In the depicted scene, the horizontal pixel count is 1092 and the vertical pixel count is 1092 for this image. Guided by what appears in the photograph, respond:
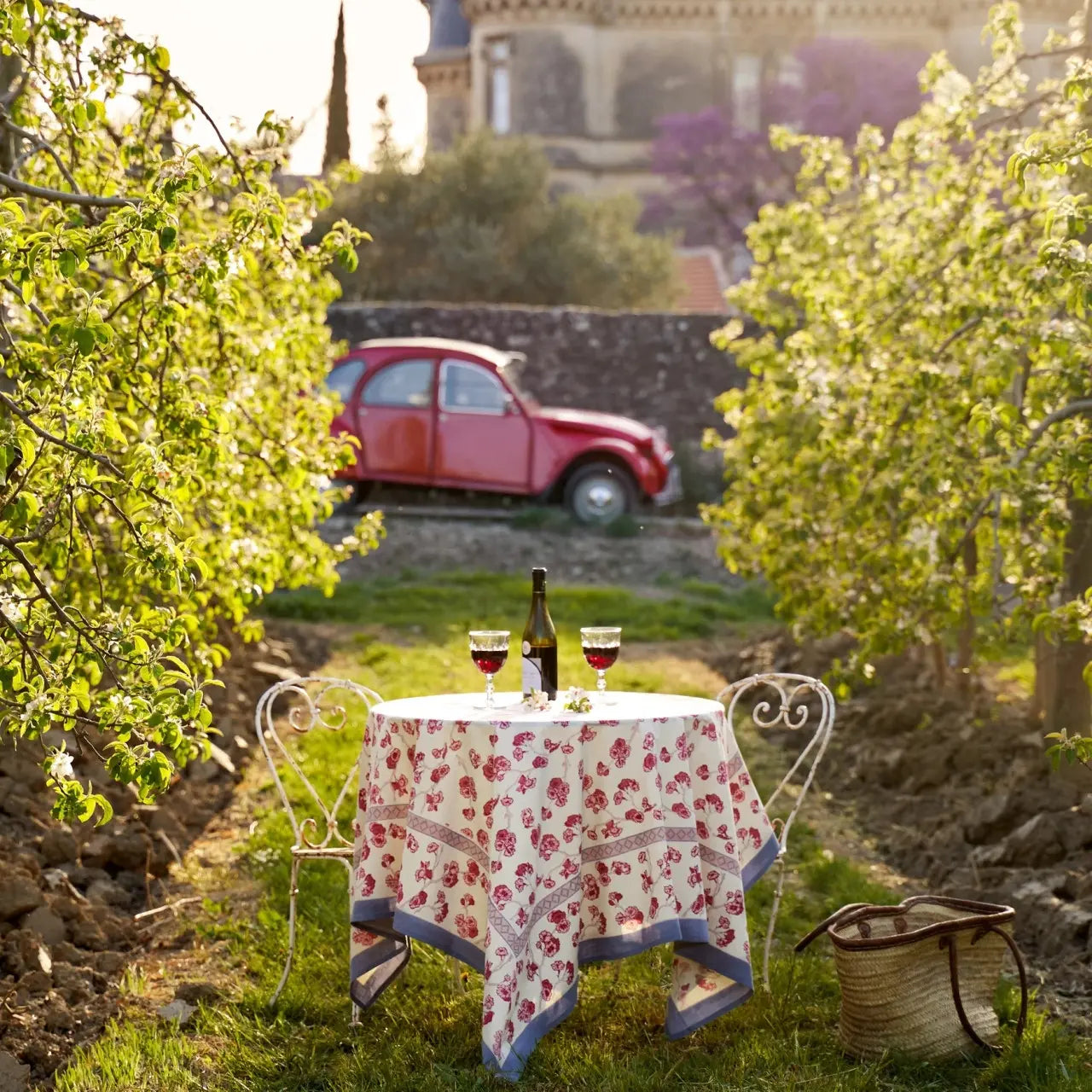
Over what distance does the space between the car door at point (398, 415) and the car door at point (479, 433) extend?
0.14 m

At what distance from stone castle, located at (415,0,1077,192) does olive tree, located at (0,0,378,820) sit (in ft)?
104

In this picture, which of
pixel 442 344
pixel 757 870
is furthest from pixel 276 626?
pixel 757 870

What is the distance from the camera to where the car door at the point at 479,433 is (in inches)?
659

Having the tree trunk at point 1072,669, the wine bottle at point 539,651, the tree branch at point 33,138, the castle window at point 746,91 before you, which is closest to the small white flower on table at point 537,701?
the wine bottle at point 539,651

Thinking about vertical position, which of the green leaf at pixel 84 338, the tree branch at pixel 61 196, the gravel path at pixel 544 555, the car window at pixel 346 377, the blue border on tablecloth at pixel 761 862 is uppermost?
the tree branch at pixel 61 196

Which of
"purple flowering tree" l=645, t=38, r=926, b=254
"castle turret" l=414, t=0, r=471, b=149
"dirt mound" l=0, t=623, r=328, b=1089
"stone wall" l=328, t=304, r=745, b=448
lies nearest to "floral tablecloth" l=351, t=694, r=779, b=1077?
"dirt mound" l=0, t=623, r=328, b=1089

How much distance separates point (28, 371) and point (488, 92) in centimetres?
3716

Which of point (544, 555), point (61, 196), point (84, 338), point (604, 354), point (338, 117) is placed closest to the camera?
point (84, 338)

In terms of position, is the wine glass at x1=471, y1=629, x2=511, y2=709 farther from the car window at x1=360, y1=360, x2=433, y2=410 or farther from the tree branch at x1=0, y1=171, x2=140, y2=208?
the car window at x1=360, y1=360, x2=433, y2=410

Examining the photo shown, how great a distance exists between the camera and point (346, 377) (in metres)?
16.9

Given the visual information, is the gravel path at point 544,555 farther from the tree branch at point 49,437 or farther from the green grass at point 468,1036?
the tree branch at point 49,437

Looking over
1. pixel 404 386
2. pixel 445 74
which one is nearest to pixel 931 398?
pixel 404 386

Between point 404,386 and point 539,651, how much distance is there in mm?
12101

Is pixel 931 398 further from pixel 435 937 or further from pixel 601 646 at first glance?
pixel 435 937
